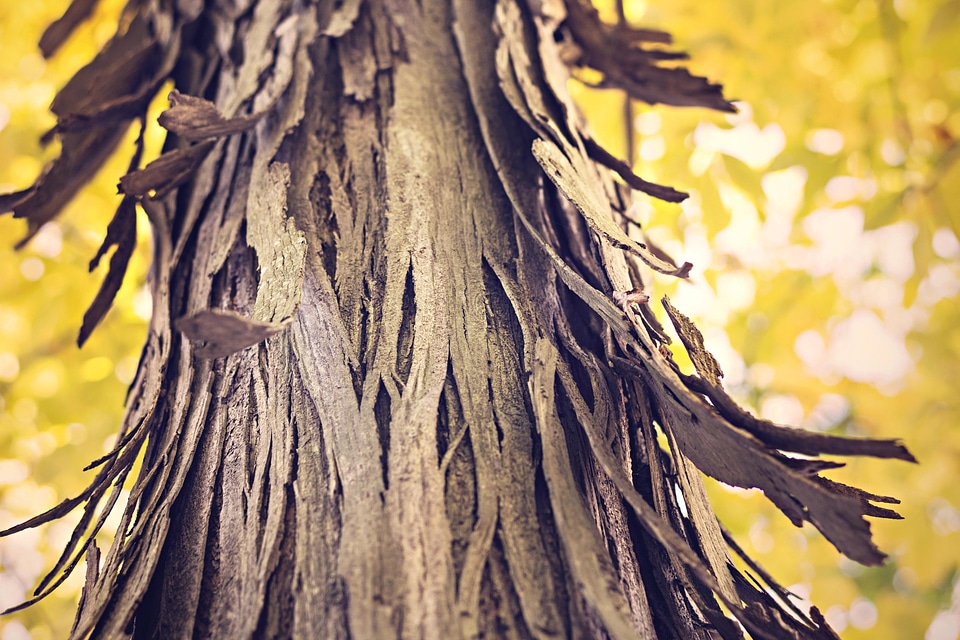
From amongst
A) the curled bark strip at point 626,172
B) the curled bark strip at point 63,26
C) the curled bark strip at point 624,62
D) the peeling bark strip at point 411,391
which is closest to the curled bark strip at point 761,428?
the peeling bark strip at point 411,391

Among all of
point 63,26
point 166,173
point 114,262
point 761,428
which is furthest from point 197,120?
point 63,26

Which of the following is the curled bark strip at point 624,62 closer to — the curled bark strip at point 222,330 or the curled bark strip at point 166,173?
the curled bark strip at point 166,173

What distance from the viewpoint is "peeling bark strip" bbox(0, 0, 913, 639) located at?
1.70 feet

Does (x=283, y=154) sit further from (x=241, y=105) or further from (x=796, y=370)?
(x=796, y=370)

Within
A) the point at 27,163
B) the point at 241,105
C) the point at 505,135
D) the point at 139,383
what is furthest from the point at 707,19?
the point at 27,163

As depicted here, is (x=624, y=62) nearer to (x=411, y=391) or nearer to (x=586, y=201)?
(x=586, y=201)

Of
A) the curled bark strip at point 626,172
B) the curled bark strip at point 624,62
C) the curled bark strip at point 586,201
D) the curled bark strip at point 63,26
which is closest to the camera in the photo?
the curled bark strip at point 586,201

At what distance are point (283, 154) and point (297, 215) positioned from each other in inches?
4.8

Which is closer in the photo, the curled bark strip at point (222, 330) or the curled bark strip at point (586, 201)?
the curled bark strip at point (222, 330)

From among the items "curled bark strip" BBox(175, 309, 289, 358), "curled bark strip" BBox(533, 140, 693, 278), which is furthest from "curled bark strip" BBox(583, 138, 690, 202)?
"curled bark strip" BBox(175, 309, 289, 358)

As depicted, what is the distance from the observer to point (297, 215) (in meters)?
0.78

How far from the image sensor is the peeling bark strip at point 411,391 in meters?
0.52

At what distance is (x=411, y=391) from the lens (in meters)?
0.62

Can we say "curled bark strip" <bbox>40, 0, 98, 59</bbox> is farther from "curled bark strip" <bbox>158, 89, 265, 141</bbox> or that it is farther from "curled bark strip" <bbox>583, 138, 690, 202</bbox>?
"curled bark strip" <bbox>583, 138, 690, 202</bbox>
